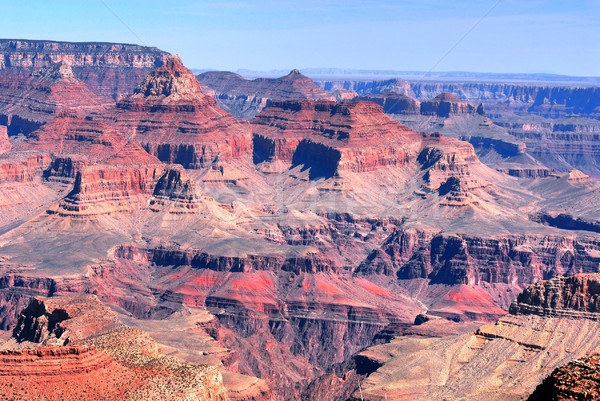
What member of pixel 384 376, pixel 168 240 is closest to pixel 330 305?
pixel 168 240

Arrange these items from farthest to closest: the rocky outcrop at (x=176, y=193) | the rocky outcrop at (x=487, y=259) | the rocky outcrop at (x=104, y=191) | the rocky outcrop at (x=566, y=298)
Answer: the rocky outcrop at (x=176, y=193)
the rocky outcrop at (x=104, y=191)
the rocky outcrop at (x=487, y=259)
the rocky outcrop at (x=566, y=298)

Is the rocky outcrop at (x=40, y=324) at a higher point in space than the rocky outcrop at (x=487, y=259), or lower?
higher

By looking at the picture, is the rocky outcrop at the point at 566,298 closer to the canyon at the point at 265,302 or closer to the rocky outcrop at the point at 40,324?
the canyon at the point at 265,302

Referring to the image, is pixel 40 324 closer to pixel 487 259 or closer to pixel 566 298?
pixel 566 298

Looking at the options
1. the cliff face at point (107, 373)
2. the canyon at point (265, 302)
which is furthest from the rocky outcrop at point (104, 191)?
the cliff face at point (107, 373)

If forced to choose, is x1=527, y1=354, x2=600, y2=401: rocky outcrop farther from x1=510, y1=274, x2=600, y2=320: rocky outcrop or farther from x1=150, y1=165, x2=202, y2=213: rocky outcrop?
x1=150, y1=165, x2=202, y2=213: rocky outcrop

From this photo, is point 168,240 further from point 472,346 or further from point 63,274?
point 472,346
